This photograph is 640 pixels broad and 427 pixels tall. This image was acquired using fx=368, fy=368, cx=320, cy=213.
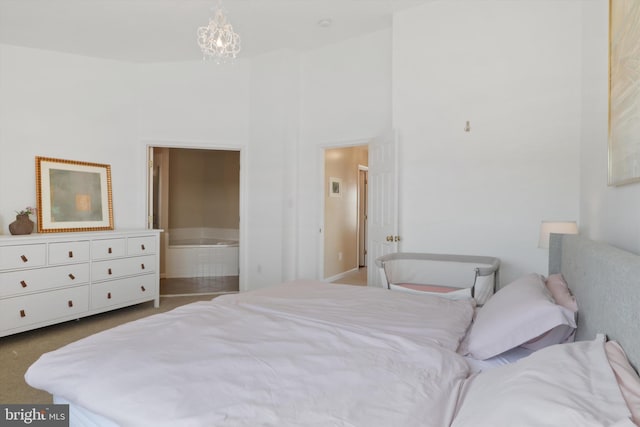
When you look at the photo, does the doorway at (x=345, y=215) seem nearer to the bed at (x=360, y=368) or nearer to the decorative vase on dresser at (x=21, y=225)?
the decorative vase on dresser at (x=21, y=225)

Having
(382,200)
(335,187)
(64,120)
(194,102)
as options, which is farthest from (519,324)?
(64,120)

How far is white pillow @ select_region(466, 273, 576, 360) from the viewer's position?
145cm

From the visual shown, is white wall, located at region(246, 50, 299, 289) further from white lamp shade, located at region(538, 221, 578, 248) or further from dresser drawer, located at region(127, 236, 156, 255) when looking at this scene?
white lamp shade, located at region(538, 221, 578, 248)

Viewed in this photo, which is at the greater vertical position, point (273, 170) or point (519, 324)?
point (273, 170)

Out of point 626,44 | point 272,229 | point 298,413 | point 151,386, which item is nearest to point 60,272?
point 272,229

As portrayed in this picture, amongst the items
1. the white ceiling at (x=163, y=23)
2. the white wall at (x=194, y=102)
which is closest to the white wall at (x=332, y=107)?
the white ceiling at (x=163, y=23)

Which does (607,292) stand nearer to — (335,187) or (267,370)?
(267,370)

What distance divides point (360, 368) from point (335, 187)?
4574mm

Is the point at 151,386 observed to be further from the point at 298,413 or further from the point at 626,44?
the point at 626,44

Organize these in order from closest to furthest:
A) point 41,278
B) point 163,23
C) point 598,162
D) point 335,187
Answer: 1. point 598,162
2. point 41,278
3. point 163,23
4. point 335,187

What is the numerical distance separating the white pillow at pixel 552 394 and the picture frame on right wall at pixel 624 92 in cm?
89

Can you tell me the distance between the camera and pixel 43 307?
3.37 meters

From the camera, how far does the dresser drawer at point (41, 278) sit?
314 centimetres

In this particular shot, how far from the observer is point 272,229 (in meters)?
4.72
